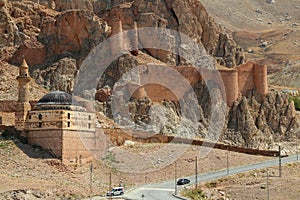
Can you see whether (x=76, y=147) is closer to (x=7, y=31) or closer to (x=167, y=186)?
(x=167, y=186)

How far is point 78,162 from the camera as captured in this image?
68500 millimetres

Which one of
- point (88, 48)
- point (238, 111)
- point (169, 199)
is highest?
point (88, 48)

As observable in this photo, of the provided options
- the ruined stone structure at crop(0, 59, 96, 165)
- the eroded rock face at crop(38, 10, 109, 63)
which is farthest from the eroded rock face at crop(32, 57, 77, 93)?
the ruined stone structure at crop(0, 59, 96, 165)

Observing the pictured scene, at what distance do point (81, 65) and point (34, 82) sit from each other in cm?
554

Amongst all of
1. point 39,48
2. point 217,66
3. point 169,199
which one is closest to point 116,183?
point 169,199

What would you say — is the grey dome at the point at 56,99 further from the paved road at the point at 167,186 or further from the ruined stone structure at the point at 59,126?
the paved road at the point at 167,186

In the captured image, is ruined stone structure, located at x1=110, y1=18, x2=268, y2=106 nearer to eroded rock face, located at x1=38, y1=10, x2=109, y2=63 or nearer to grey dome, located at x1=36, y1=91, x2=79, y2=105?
eroded rock face, located at x1=38, y1=10, x2=109, y2=63

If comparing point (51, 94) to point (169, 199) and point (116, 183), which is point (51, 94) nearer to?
point (116, 183)

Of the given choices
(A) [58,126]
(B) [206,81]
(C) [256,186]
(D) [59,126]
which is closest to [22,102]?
(A) [58,126]

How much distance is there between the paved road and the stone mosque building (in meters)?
6.93

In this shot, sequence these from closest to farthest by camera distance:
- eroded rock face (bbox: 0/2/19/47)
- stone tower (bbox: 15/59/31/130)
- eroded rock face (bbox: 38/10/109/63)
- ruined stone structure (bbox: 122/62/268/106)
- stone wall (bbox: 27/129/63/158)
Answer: stone wall (bbox: 27/129/63/158), stone tower (bbox: 15/59/31/130), ruined stone structure (bbox: 122/62/268/106), eroded rock face (bbox: 38/10/109/63), eroded rock face (bbox: 0/2/19/47)

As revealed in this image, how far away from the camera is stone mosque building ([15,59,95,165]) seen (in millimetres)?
67500

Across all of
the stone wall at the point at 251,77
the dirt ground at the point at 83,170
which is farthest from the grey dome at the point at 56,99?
the stone wall at the point at 251,77

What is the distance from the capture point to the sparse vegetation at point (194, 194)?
206ft
